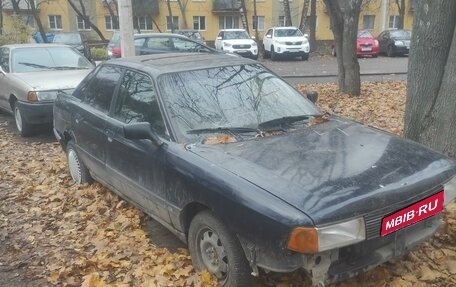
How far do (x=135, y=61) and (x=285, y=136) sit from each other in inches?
72.2

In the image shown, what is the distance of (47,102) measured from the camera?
782 cm

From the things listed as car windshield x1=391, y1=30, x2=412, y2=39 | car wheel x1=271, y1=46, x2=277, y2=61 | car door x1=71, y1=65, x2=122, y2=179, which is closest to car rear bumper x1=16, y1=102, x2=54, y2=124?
car door x1=71, y1=65, x2=122, y2=179

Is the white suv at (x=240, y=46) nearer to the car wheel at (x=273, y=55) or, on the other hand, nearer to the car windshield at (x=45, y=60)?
the car wheel at (x=273, y=55)

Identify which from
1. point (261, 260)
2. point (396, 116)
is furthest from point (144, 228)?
point (396, 116)

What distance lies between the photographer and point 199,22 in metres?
44.3

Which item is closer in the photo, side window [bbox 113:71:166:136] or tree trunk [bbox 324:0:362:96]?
side window [bbox 113:71:166:136]

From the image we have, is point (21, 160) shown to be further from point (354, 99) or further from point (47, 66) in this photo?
point (354, 99)

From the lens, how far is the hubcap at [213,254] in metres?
3.14

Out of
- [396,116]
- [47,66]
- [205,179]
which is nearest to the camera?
[205,179]

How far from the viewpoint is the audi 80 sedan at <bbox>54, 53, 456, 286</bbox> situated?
269cm

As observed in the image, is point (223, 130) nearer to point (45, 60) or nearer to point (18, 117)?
point (18, 117)

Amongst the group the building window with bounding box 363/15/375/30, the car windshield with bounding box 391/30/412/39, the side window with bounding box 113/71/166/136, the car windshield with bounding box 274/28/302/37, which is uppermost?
the building window with bounding box 363/15/375/30

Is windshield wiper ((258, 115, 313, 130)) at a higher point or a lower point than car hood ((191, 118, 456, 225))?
higher

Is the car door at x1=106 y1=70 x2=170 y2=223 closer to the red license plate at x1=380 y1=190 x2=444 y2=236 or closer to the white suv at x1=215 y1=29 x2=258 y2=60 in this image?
the red license plate at x1=380 y1=190 x2=444 y2=236
